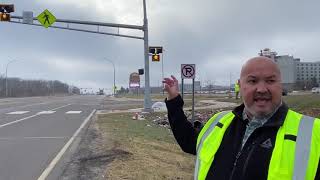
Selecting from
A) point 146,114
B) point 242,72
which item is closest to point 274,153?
point 242,72

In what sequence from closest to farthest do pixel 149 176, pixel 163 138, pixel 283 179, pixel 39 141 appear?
pixel 283 179, pixel 149 176, pixel 39 141, pixel 163 138

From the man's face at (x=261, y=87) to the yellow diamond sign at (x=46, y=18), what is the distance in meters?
28.6

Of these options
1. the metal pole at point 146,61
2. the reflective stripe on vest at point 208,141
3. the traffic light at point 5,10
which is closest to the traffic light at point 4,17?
the traffic light at point 5,10

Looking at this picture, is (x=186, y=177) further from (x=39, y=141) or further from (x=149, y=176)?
(x=39, y=141)

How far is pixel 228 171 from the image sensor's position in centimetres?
291

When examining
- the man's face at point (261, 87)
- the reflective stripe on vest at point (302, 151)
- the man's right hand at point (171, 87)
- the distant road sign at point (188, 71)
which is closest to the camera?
the reflective stripe on vest at point (302, 151)


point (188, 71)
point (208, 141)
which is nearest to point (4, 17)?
point (188, 71)

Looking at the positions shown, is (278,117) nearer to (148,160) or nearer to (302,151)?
(302,151)

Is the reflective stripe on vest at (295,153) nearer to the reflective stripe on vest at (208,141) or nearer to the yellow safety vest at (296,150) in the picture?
the yellow safety vest at (296,150)

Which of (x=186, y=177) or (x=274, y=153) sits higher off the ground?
(x=274, y=153)

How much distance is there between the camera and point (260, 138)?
2.83 m

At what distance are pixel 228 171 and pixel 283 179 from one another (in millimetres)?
406

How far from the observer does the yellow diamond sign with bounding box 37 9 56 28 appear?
101 ft

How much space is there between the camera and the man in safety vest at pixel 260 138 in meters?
2.60
